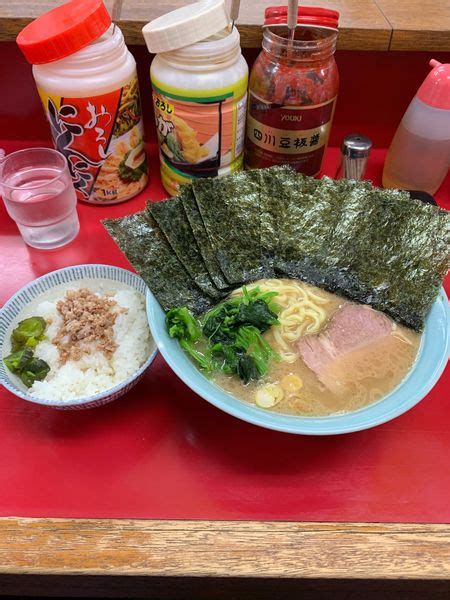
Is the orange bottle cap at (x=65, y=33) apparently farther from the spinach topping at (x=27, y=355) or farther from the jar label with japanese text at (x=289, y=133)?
the spinach topping at (x=27, y=355)

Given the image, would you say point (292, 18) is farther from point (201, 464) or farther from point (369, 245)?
point (201, 464)

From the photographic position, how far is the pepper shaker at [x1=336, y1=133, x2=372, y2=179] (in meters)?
1.25

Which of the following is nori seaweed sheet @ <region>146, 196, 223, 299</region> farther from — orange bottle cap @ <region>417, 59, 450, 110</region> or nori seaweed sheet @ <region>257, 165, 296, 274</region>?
orange bottle cap @ <region>417, 59, 450, 110</region>

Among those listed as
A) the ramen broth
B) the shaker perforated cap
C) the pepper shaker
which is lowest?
the ramen broth

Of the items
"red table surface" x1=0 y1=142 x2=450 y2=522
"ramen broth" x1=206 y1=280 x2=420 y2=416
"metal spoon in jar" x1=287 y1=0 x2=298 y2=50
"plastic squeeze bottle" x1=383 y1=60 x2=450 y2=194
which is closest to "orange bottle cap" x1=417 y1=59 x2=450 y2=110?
"plastic squeeze bottle" x1=383 y1=60 x2=450 y2=194

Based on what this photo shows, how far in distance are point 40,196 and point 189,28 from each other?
0.53 m

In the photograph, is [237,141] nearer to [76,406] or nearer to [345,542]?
[76,406]

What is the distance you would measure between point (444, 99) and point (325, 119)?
0.28m

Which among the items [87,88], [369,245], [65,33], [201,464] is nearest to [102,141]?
[87,88]

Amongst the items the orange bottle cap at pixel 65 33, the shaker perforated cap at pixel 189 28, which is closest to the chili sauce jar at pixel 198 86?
the shaker perforated cap at pixel 189 28

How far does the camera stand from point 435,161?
1276mm

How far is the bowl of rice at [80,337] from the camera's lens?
0.87 m

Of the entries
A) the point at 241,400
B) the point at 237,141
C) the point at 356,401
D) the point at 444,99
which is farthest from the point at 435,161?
the point at 241,400

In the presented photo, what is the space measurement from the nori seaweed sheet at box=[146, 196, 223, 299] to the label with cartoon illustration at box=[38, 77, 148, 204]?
0.76ft
